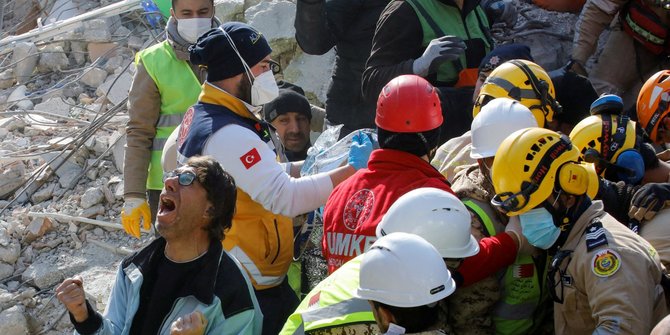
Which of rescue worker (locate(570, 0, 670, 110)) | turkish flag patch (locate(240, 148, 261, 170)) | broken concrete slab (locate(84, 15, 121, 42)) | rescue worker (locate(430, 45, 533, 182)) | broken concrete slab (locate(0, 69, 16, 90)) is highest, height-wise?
turkish flag patch (locate(240, 148, 261, 170))

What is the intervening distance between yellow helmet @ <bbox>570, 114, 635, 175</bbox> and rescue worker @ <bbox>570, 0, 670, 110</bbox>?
183cm

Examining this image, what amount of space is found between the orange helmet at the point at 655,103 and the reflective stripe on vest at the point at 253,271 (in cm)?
193

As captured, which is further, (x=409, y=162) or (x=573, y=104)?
(x=573, y=104)

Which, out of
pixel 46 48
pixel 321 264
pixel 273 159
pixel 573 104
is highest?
pixel 273 159

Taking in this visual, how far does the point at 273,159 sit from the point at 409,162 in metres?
0.65

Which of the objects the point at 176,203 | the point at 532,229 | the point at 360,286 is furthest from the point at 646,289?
the point at 176,203

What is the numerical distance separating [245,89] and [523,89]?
1318 mm

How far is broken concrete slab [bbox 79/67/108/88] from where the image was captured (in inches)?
382

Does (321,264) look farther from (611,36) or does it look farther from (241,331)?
(611,36)

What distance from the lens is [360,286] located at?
2938 millimetres

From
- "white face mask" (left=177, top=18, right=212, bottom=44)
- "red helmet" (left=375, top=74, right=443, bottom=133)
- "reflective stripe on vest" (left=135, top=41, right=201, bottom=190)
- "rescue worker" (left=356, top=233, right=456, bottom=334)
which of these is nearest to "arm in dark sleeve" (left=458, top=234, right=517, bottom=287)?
"rescue worker" (left=356, top=233, right=456, bottom=334)

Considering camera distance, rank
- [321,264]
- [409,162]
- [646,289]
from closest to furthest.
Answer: [646,289] < [409,162] < [321,264]

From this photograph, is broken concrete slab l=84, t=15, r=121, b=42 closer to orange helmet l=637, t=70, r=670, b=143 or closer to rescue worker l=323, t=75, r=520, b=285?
rescue worker l=323, t=75, r=520, b=285

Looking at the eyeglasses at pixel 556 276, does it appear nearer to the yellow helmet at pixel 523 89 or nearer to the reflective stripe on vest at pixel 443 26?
the yellow helmet at pixel 523 89
